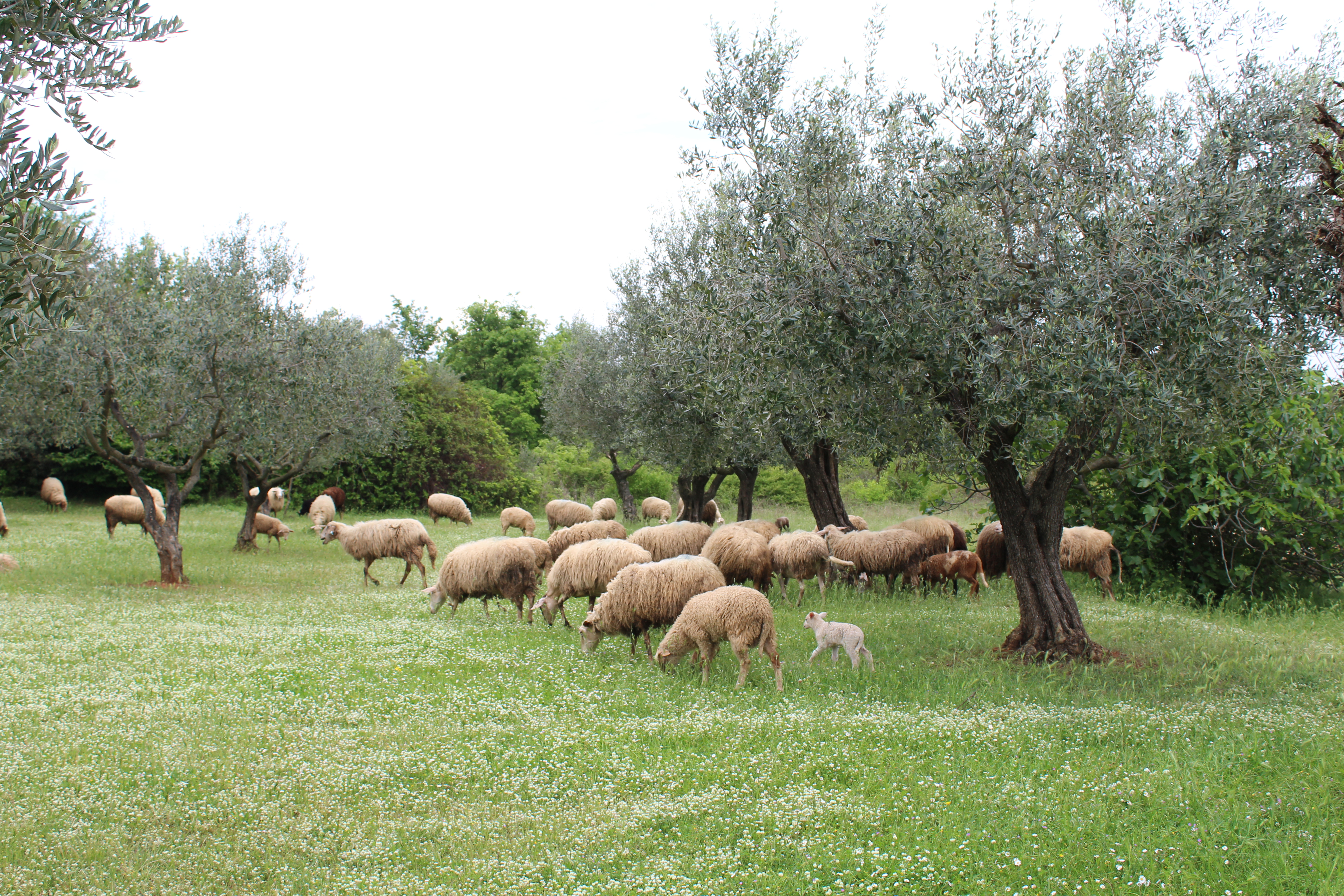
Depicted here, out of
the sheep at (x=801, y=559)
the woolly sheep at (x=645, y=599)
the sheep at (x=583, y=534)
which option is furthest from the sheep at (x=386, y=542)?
the woolly sheep at (x=645, y=599)

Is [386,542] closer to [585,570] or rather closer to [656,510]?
[585,570]

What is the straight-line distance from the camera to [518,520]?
32.1 metres

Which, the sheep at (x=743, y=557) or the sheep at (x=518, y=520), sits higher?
the sheep at (x=743, y=557)

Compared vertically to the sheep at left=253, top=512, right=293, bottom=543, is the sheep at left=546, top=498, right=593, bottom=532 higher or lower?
higher

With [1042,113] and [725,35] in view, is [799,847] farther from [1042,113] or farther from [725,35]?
[725,35]

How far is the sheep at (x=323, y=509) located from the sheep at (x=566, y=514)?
8.10m

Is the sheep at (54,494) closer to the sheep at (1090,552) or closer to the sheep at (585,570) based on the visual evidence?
the sheep at (585,570)

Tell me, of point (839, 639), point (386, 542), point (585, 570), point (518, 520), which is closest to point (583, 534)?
point (386, 542)

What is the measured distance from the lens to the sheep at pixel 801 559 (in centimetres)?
1534

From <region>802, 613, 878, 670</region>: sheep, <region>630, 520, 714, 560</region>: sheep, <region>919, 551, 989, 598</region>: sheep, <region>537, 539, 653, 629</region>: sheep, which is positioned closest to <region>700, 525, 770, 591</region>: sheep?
<region>630, 520, 714, 560</region>: sheep

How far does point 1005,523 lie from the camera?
10938 mm

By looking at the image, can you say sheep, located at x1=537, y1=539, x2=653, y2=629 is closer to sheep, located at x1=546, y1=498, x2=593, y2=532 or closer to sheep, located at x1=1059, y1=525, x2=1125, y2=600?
sheep, located at x1=1059, y1=525, x2=1125, y2=600

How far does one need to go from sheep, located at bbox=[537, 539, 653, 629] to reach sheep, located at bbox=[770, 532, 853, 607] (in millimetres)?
3213

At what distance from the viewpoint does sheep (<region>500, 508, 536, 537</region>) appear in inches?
1246
